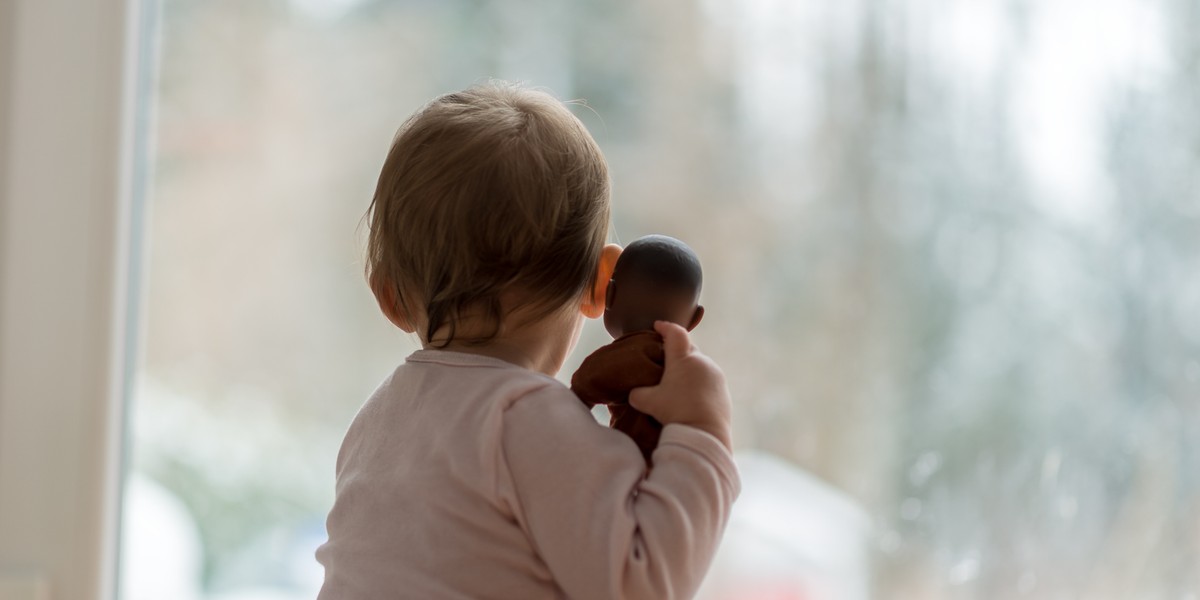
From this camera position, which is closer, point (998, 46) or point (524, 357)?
point (524, 357)

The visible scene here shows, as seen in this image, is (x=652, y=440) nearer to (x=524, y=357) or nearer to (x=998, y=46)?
(x=524, y=357)

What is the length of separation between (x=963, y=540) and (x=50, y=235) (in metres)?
1.11

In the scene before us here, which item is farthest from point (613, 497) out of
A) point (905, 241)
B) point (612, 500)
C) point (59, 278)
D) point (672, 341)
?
point (59, 278)

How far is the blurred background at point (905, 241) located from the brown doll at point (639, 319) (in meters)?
0.55

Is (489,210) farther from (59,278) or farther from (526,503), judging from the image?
(59,278)

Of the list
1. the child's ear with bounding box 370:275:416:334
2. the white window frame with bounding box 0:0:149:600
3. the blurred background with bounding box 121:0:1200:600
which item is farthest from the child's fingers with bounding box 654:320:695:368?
the white window frame with bounding box 0:0:149:600

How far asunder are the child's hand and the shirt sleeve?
0.04ft

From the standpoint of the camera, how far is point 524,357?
748mm

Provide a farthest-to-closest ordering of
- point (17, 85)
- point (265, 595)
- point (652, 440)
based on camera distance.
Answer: point (265, 595)
point (17, 85)
point (652, 440)

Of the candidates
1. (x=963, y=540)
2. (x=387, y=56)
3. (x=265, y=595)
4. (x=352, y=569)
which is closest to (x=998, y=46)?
(x=963, y=540)

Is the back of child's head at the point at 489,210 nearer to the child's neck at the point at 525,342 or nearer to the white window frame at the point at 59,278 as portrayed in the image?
the child's neck at the point at 525,342

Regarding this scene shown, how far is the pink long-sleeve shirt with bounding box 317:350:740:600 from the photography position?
64cm

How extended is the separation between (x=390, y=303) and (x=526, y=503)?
0.64 ft

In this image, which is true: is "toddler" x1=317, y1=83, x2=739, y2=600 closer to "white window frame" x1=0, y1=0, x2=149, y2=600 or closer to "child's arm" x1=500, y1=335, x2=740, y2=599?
"child's arm" x1=500, y1=335, x2=740, y2=599
